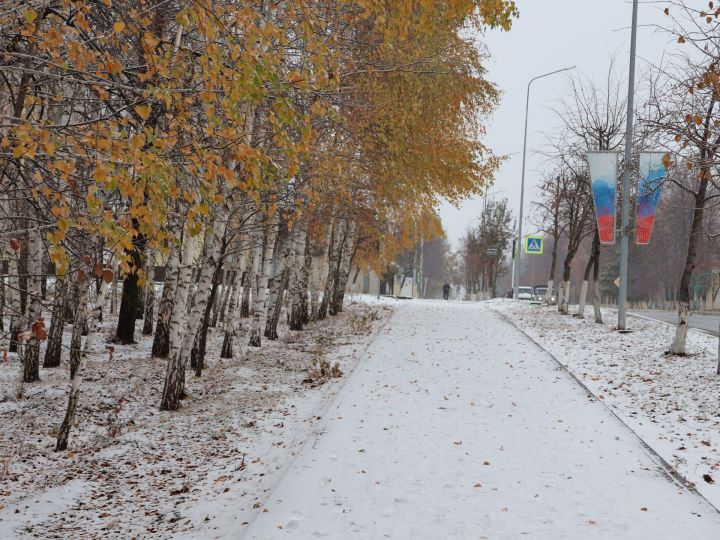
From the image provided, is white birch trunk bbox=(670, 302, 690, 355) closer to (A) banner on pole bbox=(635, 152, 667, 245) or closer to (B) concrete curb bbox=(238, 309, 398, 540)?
(A) banner on pole bbox=(635, 152, 667, 245)

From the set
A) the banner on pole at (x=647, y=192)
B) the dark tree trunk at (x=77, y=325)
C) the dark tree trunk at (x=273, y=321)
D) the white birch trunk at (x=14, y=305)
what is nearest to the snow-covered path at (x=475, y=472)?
the white birch trunk at (x=14, y=305)

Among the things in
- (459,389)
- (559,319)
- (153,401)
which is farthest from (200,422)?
(559,319)

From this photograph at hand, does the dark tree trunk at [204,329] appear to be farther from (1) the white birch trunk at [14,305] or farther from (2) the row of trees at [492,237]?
(2) the row of trees at [492,237]

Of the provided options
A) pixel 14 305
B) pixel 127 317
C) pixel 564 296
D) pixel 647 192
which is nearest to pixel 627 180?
pixel 647 192

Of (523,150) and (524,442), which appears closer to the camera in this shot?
(524,442)

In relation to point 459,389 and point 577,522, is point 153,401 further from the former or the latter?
point 577,522

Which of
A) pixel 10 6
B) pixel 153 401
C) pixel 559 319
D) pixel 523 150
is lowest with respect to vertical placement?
pixel 153 401

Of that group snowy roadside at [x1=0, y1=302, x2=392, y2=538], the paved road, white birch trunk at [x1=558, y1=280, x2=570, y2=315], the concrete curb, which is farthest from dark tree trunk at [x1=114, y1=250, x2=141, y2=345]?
white birch trunk at [x1=558, y1=280, x2=570, y2=315]

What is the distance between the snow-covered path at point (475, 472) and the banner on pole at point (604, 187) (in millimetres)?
7101

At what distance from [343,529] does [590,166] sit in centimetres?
1384

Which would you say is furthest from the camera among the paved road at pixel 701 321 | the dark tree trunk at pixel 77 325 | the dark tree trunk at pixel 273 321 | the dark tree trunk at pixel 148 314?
the paved road at pixel 701 321

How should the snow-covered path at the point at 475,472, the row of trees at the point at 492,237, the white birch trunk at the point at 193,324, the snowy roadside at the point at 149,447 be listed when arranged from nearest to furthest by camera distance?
the snow-covered path at the point at 475,472 < the snowy roadside at the point at 149,447 < the white birch trunk at the point at 193,324 < the row of trees at the point at 492,237

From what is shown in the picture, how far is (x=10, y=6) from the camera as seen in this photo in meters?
4.33

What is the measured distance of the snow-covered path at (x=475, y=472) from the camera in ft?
17.5
